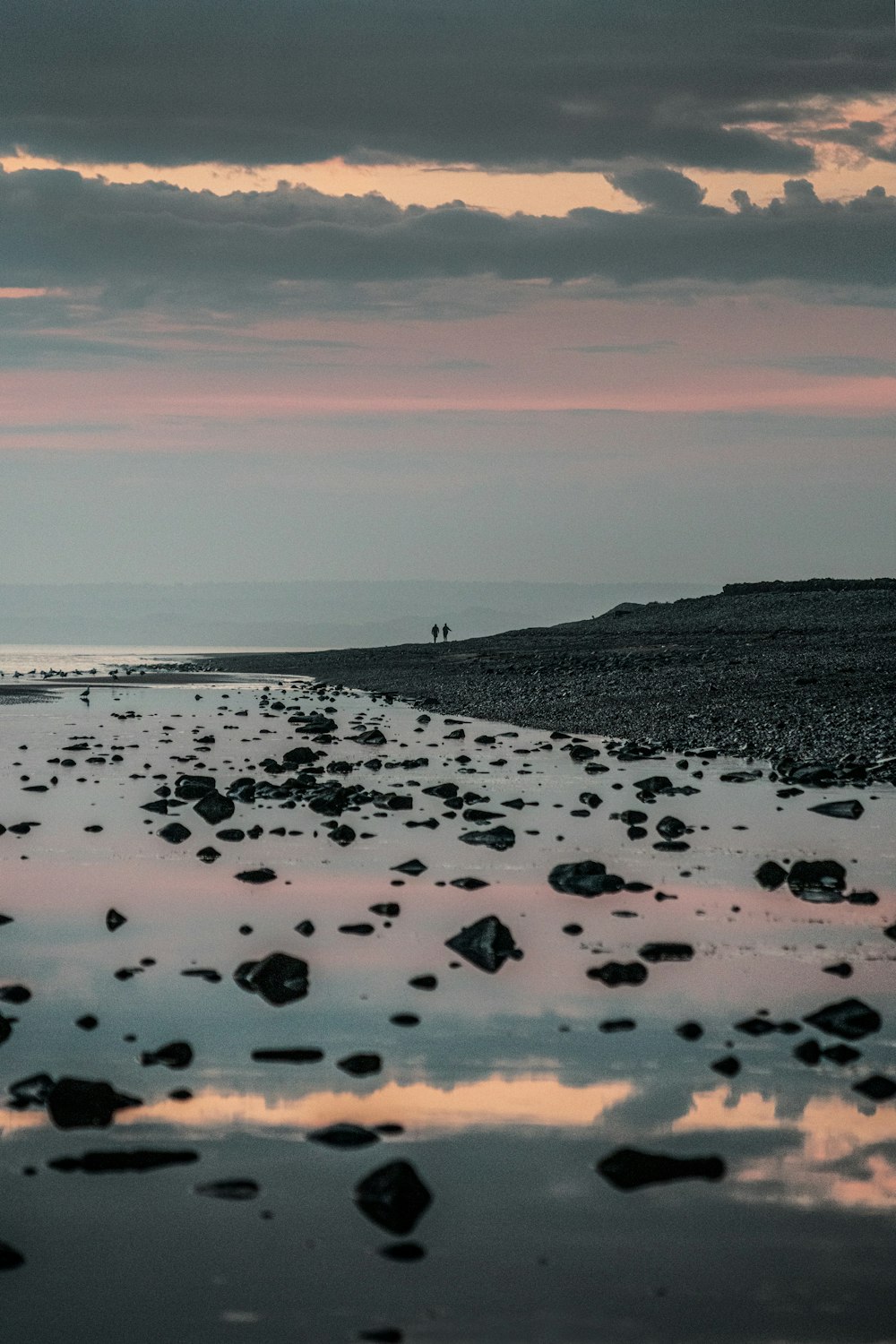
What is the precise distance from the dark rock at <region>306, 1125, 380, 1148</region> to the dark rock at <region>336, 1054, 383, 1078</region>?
1232 millimetres

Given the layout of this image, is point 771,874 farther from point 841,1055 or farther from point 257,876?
point 841,1055

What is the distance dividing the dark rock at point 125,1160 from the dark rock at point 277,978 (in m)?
3.75

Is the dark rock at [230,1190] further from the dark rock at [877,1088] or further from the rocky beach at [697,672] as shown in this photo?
the rocky beach at [697,672]

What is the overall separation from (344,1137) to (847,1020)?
4.86m

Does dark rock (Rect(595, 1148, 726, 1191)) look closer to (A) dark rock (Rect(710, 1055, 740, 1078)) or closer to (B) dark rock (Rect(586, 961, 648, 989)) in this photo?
(A) dark rock (Rect(710, 1055, 740, 1078))

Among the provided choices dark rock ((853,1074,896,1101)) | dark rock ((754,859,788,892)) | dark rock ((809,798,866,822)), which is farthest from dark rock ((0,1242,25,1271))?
dark rock ((809,798,866,822))

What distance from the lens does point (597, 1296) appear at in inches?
280

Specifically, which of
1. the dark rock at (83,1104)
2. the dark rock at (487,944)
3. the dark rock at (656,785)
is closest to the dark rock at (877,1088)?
the dark rock at (487,944)

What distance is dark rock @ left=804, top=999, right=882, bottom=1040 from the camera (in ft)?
37.6

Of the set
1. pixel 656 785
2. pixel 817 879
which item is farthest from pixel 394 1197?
pixel 656 785

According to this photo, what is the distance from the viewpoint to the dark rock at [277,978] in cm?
1283

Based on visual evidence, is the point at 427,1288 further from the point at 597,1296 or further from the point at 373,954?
the point at 373,954

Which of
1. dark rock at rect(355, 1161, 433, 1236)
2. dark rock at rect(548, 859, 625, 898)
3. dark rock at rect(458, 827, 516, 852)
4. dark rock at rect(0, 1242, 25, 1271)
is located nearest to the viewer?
dark rock at rect(0, 1242, 25, 1271)

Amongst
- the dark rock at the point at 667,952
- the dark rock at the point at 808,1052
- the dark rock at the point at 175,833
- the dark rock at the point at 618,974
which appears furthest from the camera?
the dark rock at the point at 175,833
